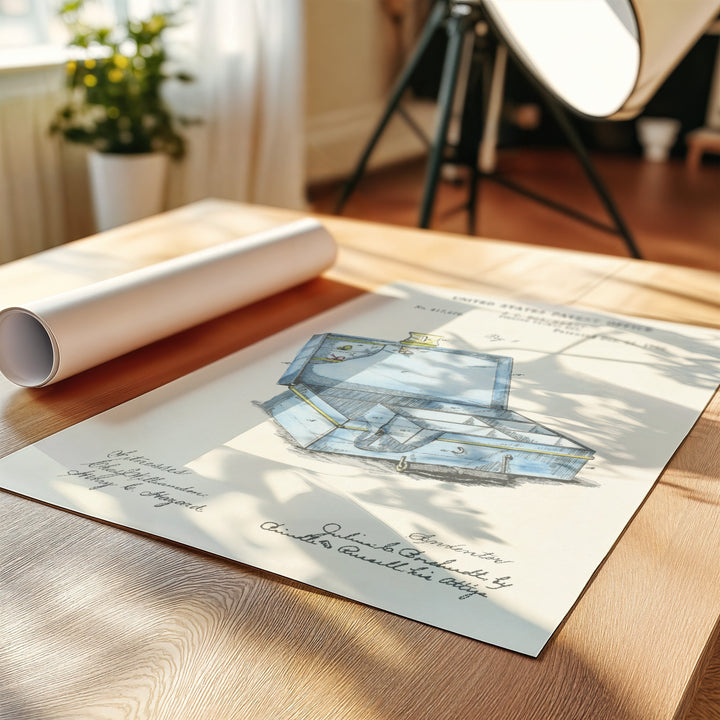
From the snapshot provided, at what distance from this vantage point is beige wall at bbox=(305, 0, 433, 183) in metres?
3.45

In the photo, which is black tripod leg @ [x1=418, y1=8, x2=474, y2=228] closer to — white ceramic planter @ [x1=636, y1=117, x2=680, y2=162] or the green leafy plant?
the green leafy plant

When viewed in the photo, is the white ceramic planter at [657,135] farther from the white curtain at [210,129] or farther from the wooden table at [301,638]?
the wooden table at [301,638]

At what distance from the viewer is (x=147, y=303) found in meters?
0.80

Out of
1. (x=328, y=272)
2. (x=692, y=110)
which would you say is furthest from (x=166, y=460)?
(x=692, y=110)

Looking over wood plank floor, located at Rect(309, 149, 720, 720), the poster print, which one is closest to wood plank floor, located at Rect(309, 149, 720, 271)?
wood plank floor, located at Rect(309, 149, 720, 720)

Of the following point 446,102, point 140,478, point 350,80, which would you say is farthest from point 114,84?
point 140,478

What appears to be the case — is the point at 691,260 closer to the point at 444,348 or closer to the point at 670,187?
the point at 670,187

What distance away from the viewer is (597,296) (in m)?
0.98

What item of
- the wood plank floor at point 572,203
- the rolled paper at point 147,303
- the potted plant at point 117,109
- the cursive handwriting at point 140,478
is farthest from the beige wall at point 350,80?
the cursive handwriting at point 140,478

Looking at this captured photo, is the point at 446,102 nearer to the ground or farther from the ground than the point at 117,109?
Answer: farther from the ground

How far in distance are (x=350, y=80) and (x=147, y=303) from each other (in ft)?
9.97

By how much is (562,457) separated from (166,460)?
0.27 meters

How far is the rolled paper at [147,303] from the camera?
0.73 metres

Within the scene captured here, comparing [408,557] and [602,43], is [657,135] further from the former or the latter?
[408,557]
